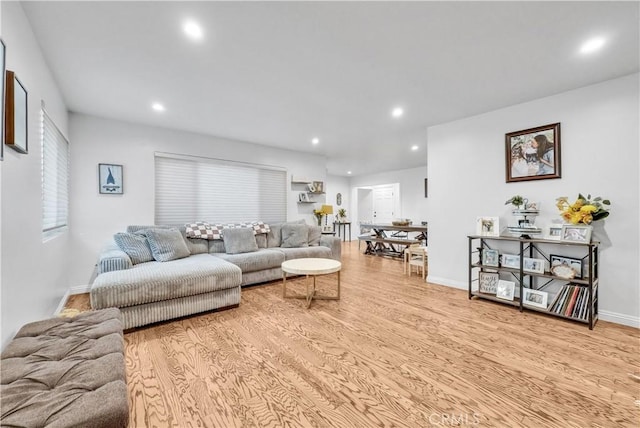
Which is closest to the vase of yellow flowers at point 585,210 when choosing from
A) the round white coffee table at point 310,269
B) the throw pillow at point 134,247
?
the round white coffee table at point 310,269

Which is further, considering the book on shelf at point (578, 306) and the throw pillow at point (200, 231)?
the throw pillow at point (200, 231)

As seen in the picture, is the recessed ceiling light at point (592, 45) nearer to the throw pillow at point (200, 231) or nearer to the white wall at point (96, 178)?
the throw pillow at point (200, 231)

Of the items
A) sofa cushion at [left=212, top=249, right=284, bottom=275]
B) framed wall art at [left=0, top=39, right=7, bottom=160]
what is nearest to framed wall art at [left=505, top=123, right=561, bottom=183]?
sofa cushion at [left=212, top=249, right=284, bottom=275]

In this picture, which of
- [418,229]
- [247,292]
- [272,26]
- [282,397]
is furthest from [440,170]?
[282,397]

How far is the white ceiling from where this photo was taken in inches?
66.9

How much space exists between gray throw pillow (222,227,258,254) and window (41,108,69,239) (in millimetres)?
1871

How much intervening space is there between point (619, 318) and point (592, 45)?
255cm

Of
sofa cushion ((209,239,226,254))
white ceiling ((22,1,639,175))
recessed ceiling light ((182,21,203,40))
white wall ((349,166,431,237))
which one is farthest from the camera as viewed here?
white wall ((349,166,431,237))

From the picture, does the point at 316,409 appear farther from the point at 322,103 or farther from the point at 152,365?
the point at 322,103

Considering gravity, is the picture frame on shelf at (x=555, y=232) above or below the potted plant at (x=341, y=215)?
below

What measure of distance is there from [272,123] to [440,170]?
8.56ft

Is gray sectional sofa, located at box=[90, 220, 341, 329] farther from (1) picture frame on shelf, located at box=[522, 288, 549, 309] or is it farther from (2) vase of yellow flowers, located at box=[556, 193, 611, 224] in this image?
(2) vase of yellow flowers, located at box=[556, 193, 611, 224]

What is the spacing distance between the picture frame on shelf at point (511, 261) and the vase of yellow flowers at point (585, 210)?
0.64 metres

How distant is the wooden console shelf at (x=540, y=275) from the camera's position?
8.44 ft
